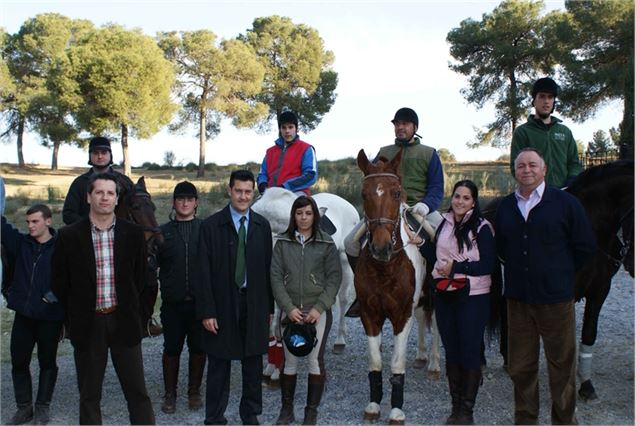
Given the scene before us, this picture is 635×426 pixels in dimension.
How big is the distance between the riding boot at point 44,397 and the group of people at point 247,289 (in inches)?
0.4

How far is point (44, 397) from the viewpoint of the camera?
513 cm

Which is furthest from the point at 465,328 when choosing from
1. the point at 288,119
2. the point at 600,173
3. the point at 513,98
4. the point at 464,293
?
the point at 513,98

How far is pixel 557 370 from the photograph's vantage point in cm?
447

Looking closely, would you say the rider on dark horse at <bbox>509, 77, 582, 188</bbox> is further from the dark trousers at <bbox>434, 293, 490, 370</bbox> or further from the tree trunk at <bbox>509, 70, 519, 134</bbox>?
the tree trunk at <bbox>509, 70, 519, 134</bbox>

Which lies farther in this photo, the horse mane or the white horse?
the white horse

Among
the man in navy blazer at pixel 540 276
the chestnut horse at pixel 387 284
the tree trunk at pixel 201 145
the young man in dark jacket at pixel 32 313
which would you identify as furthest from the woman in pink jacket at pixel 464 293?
the tree trunk at pixel 201 145

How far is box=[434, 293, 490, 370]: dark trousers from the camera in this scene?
15.5 ft

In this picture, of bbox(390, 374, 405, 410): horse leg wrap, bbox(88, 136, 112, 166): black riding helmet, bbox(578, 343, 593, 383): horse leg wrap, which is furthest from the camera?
bbox(88, 136, 112, 166): black riding helmet

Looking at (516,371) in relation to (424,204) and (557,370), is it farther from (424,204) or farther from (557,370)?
(424,204)

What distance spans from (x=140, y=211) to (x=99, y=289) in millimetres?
1332

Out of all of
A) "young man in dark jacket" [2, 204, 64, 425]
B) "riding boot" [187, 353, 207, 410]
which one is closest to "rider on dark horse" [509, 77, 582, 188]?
A: "riding boot" [187, 353, 207, 410]

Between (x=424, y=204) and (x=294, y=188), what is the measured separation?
174 centimetres

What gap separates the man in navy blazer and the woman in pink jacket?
8.0 inches

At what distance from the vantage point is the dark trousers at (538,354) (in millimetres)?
4383
